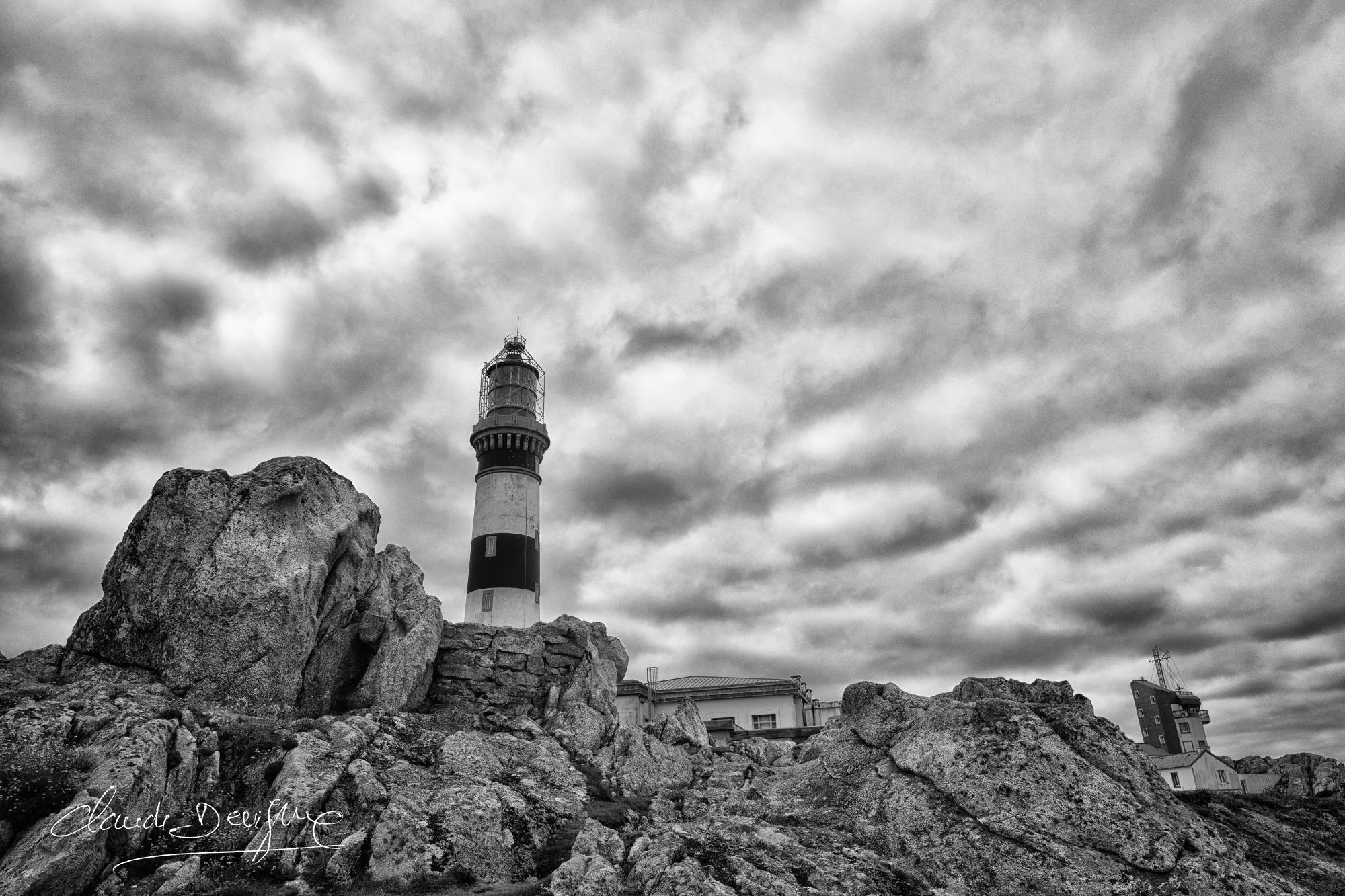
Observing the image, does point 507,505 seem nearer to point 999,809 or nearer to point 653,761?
point 653,761

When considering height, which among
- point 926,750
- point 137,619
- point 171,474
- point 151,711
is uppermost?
point 171,474

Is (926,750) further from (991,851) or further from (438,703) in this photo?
(438,703)

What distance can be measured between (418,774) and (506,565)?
2866 cm

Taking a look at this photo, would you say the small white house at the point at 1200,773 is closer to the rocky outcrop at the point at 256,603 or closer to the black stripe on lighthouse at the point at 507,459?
the black stripe on lighthouse at the point at 507,459

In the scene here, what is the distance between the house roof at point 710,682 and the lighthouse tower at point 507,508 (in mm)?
18375

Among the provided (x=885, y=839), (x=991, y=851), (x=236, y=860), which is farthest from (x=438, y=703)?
(x=991, y=851)

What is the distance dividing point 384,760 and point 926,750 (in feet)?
50.4

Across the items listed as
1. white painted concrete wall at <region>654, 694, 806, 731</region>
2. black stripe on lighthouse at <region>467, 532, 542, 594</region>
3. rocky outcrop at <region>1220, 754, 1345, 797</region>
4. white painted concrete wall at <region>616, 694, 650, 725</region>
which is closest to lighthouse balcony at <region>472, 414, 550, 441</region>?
black stripe on lighthouse at <region>467, 532, 542, 594</region>

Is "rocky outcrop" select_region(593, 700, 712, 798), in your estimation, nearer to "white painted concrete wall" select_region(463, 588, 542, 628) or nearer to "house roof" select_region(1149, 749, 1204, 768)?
"white painted concrete wall" select_region(463, 588, 542, 628)

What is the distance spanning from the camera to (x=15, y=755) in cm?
1766

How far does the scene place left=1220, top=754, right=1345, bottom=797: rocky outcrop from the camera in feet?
193

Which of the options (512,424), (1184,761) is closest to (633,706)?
(512,424)

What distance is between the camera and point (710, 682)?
230ft

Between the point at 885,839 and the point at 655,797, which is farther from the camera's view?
the point at 655,797
